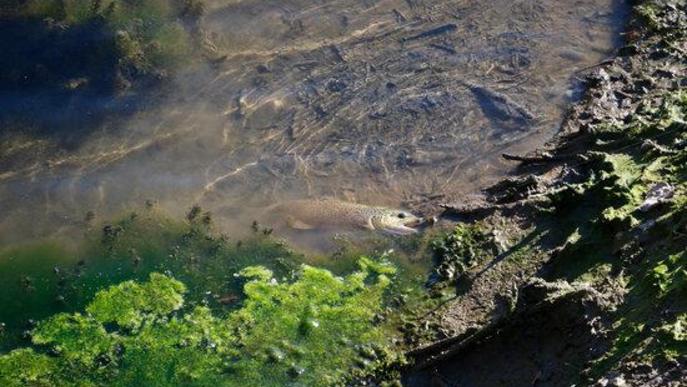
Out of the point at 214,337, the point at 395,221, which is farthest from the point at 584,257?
the point at 214,337

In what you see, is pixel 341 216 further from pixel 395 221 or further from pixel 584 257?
pixel 584 257

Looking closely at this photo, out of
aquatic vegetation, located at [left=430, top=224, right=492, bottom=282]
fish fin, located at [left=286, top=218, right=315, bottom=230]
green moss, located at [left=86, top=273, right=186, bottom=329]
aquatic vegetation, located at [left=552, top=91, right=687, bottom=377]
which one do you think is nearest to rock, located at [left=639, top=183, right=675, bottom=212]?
aquatic vegetation, located at [left=552, top=91, right=687, bottom=377]

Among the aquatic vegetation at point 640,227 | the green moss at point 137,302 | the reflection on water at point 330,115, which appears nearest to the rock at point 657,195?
the aquatic vegetation at point 640,227

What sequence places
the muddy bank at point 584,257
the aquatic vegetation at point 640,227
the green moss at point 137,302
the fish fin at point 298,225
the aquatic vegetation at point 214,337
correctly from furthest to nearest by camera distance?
the fish fin at point 298,225, the green moss at point 137,302, the aquatic vegetation at point 214,337, the muddy bank at point 584,257, the aquatic vegetation at point 640,227

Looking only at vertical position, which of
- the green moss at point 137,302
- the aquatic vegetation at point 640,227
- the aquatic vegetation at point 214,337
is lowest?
the aquatic vegetation at point 214,337

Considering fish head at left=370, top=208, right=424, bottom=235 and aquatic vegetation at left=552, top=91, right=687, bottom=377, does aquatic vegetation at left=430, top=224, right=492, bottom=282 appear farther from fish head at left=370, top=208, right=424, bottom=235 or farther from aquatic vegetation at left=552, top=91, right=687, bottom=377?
aquatic vegetation at left=552, top=91, right=687, bottom=377

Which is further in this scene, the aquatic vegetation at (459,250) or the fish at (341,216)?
the fish at (341,216)

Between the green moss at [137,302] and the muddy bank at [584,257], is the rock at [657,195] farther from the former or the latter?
the green moss at [137,302]
